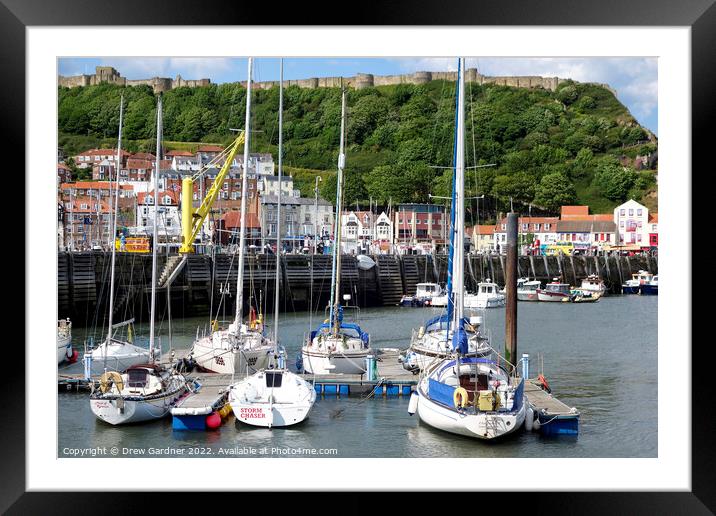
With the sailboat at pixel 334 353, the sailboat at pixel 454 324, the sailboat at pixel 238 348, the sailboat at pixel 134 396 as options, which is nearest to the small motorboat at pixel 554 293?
the sailboat at pixel 454 324

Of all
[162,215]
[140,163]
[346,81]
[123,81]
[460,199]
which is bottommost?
A: [460,199]

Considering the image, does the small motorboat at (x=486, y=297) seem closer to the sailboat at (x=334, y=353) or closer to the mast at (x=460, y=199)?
the sailboat at (x=334, y=353)

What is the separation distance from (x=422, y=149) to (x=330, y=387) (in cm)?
4464

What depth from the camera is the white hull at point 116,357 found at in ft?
53.6

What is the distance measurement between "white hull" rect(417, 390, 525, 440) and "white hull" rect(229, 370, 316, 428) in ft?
6.82

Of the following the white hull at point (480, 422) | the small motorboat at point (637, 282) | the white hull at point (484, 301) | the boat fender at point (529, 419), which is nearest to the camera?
the white hull at point (480, 422)

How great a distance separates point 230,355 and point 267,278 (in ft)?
37.2

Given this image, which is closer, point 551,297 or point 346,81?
point 551,297

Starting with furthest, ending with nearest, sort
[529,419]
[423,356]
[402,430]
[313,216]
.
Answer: [313,216]
[423,356]
[402,430]
[529,419]

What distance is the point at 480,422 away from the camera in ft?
38.3

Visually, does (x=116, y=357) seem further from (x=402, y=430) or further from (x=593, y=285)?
(x=593, y=285)
